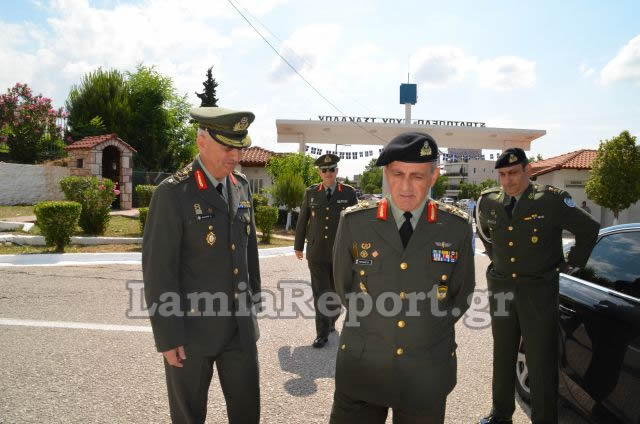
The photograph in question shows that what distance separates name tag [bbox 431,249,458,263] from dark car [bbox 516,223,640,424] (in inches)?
46.7

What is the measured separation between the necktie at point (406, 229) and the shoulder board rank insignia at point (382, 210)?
95mm

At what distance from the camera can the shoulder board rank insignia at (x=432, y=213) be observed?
224cm

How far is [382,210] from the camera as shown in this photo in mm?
2285

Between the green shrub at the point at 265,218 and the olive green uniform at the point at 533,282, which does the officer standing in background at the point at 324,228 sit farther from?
the green shrub at the point at 265,218

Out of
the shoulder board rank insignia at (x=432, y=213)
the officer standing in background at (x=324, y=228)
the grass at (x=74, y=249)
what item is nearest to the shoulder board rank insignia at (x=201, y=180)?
the shoulder board rank insignia at (x=432, y=213)

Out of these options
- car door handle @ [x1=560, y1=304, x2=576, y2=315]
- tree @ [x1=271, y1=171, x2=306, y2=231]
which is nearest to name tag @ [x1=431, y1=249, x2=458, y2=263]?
car door handle @ [x1=560, y1=304, x2=576, y2=315]

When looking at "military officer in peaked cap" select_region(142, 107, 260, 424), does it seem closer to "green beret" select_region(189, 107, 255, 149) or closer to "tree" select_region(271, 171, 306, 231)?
"green beret" select_region(189, 107, 255, 149)

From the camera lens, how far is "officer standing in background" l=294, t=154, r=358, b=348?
5.20m

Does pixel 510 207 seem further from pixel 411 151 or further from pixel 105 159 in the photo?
pixel 105 159

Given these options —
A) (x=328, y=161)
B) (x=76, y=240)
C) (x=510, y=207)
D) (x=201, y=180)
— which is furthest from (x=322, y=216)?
(x=76, y=240)

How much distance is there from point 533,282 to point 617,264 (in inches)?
21.5

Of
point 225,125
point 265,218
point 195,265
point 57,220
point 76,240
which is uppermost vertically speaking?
point 225,125

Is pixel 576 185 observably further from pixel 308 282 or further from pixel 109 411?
pixel 109 411

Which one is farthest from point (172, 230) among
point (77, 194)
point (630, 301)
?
point (77, 194)
